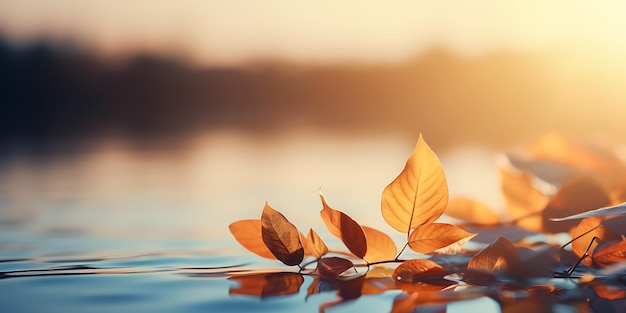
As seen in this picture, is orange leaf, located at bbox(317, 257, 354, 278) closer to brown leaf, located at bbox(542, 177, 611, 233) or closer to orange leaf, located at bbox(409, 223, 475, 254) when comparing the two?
orange leaf, located at bbox(409, 223, 475, 254)

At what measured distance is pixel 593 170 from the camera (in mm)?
558

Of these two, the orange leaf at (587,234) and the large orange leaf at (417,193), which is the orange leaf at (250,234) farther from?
the orange leaf at (587,234)

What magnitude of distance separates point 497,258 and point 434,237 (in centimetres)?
4

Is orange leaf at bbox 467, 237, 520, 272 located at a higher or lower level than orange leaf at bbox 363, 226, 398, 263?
lower

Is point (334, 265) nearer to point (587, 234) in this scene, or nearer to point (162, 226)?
point (587, 234)

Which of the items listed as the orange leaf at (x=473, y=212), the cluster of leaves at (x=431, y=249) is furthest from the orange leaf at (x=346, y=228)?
the orange leaf at (x=473, y=212)

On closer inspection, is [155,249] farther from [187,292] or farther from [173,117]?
[173,117]

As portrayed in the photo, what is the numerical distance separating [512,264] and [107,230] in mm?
586

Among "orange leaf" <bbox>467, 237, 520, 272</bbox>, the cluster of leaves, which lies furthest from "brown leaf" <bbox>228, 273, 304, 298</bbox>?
"orange leaf" <bbox>467, 237, 520, 272</bbox>

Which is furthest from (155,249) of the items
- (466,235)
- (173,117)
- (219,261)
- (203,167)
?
(173,117)

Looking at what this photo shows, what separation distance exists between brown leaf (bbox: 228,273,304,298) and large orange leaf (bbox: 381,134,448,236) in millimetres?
77

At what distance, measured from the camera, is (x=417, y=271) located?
0.41m

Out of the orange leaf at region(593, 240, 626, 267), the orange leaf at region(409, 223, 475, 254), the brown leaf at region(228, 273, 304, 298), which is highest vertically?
the orange leaf at region(409, 223, 475, 254)

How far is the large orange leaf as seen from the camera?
0.36 metres
